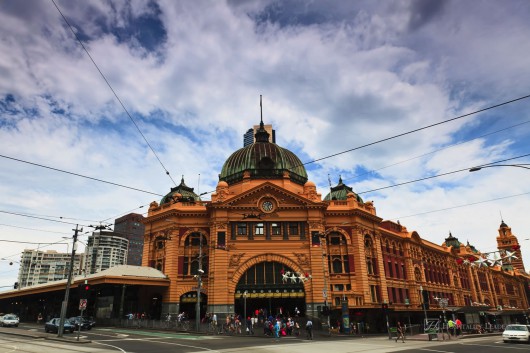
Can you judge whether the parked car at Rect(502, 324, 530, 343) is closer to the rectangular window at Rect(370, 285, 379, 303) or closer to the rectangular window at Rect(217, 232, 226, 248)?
the rectangular window at Rect(370, 285, 379, 303)

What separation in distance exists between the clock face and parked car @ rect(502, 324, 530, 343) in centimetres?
2809

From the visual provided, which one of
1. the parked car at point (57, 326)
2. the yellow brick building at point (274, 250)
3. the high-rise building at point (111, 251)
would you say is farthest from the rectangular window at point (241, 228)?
the high-rise building at point (111, 251)

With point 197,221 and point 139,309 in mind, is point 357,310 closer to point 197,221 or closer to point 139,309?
point 197,221

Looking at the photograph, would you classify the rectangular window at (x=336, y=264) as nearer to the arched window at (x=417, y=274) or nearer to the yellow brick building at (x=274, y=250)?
the yellow brick building at (x=274, y=250)

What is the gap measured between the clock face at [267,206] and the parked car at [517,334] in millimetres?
28093

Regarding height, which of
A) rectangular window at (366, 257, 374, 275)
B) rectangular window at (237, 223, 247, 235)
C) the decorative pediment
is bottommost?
rectangular window at (366, 257, 374, 275)

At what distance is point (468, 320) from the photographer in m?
62.9

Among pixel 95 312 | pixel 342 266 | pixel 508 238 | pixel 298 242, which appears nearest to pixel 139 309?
pixel 95 312

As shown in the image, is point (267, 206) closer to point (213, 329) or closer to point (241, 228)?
point (241, 228)

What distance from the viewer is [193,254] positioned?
2009 inches

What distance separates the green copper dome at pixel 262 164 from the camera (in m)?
56.2

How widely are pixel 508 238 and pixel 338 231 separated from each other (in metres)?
110

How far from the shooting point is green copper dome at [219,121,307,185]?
56.2m

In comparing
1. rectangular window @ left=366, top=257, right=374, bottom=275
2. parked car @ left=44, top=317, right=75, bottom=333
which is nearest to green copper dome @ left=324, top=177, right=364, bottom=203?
rectangular window @ left=366, top=257, right=374, bottom=275
